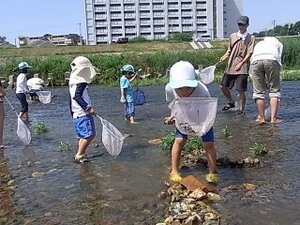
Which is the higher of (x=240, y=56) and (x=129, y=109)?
(x=240, y=56)

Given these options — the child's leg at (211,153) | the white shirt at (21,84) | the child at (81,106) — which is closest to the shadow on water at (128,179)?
the child's leg at (211,153)

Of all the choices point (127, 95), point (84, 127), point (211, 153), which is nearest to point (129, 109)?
point (127, 95)

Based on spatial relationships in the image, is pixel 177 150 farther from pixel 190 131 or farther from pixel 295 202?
pixel 295 202

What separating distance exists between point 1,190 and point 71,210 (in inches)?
56.7

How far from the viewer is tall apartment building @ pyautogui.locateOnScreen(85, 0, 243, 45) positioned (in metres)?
165

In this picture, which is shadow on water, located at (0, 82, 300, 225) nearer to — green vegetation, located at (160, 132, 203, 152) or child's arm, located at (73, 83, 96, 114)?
green vegetation, located at (160, 132, 203, 152)

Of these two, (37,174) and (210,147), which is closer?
(210,147)

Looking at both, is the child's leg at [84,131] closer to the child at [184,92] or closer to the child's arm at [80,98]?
the child's arm at [80,98]

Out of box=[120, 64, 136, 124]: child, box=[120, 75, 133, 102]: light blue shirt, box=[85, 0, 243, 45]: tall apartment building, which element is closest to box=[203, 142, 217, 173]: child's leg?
box=[120, 64, 136, 124]: child

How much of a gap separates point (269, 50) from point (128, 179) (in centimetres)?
481

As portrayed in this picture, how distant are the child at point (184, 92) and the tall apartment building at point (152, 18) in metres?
160

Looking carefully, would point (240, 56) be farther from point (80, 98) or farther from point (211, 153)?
point (211, 153)

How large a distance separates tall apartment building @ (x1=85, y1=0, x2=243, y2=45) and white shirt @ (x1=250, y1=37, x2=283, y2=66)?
156 metres

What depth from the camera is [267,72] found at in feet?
31.3
